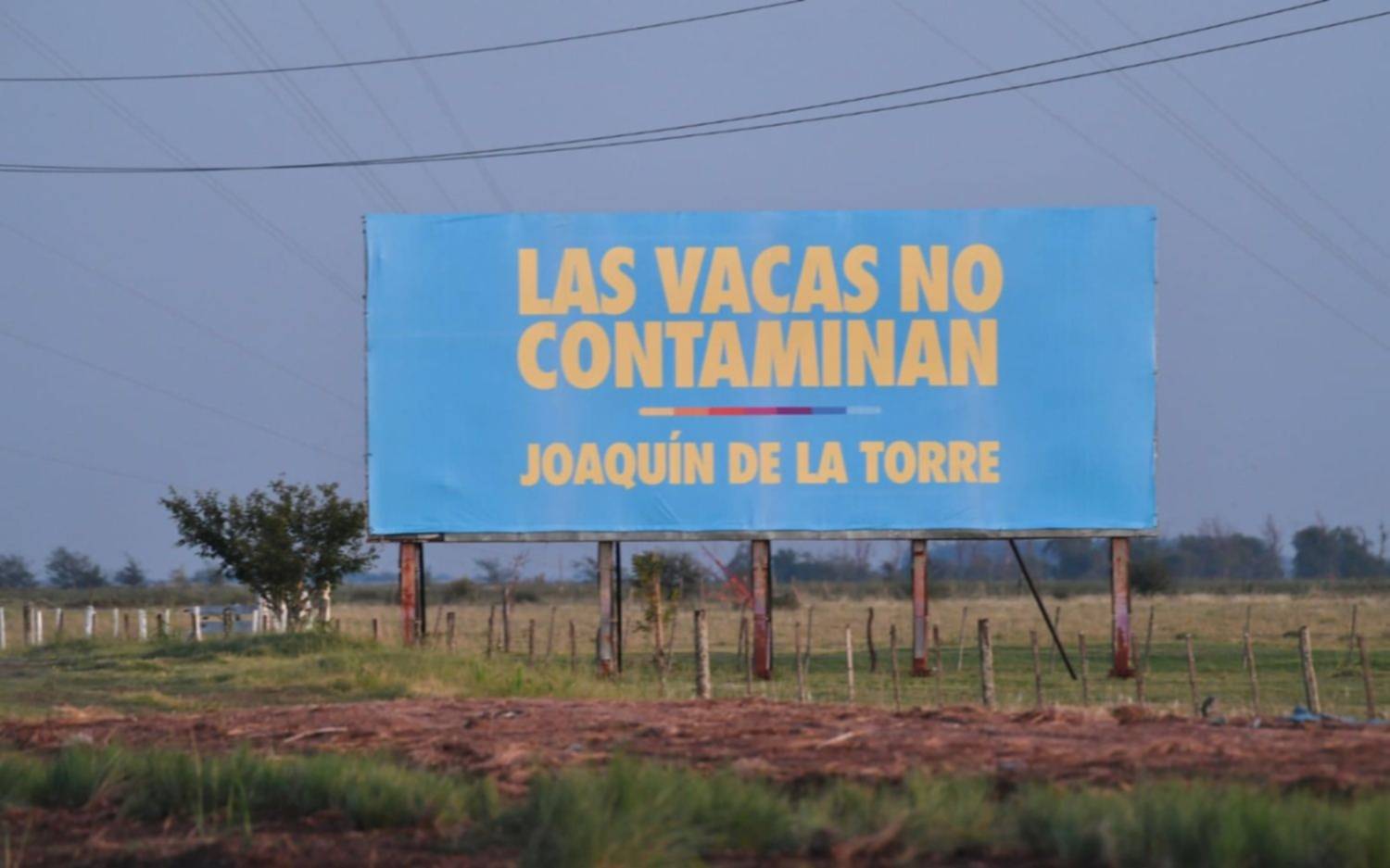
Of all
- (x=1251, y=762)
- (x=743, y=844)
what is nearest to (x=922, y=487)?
(x=1251, y=762)

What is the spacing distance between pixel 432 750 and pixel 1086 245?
52.6 feet

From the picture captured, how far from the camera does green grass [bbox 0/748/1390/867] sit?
27.3 ft

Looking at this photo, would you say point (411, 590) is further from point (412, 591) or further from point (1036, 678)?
point (1036, 678)

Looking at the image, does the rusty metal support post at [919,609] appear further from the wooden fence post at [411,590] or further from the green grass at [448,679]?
the wooden fence post at [411,590]

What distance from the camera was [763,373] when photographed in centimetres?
2589

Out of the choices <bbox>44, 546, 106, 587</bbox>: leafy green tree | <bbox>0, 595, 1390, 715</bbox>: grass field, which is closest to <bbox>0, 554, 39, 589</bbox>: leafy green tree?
<bbox>44, 546, 106, 587</bbox>: leafy green tree

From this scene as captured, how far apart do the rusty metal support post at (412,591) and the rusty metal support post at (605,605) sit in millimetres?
2843

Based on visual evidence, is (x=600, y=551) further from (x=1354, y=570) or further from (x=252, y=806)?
(x=1354, y=570)

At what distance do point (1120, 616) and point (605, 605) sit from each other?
8006 millimetres

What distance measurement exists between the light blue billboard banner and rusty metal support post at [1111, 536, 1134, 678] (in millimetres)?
559

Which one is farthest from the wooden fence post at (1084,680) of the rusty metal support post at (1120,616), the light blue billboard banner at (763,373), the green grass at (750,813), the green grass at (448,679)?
the green grass at (750,813)

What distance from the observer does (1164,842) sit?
326 inches

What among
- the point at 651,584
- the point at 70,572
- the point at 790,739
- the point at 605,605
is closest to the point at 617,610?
the point at 605,605

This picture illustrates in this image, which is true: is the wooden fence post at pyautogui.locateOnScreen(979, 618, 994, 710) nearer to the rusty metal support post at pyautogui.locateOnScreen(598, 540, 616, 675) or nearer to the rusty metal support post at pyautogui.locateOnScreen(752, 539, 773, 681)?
the rusty metal support post at pyautogui.locateOnScreen(752, 539, 773, 681)
